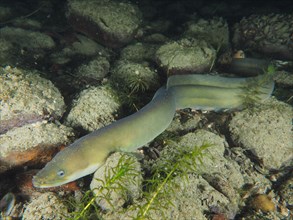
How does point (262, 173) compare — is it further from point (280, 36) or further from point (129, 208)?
point (280, 36)

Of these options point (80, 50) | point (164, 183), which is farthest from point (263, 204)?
point (80, 50)

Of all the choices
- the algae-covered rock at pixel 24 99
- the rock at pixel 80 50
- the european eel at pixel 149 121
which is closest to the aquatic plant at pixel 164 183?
the european eel at pixel 149 121

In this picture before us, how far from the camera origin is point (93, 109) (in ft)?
12.1

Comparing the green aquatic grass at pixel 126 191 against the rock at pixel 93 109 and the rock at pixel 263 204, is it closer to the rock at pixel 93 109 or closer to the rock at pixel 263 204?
the rock at pixel 93 109

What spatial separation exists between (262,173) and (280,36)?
147 inches

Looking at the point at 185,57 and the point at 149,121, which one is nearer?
the point at 149,121

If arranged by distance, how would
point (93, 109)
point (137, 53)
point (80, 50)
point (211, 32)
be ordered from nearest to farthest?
point (93, 109)
point (137, 53)
point (80, 50)
point (211, 32)

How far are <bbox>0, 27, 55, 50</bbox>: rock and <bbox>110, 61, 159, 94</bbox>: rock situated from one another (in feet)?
6.64

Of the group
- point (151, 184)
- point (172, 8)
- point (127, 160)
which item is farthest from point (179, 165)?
point (172, 8)

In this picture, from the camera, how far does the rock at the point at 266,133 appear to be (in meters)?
3.95

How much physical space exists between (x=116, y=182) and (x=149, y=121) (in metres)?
1.01

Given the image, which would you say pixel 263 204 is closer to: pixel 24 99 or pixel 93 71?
pixel 24 99

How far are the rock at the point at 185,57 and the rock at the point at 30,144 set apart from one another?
7.71 ft

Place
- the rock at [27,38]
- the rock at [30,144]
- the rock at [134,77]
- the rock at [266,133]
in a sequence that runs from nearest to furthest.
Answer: the rock at [30,144] < the rock at [266,133] < the rock at [134,77] < the rock at [27,38]
